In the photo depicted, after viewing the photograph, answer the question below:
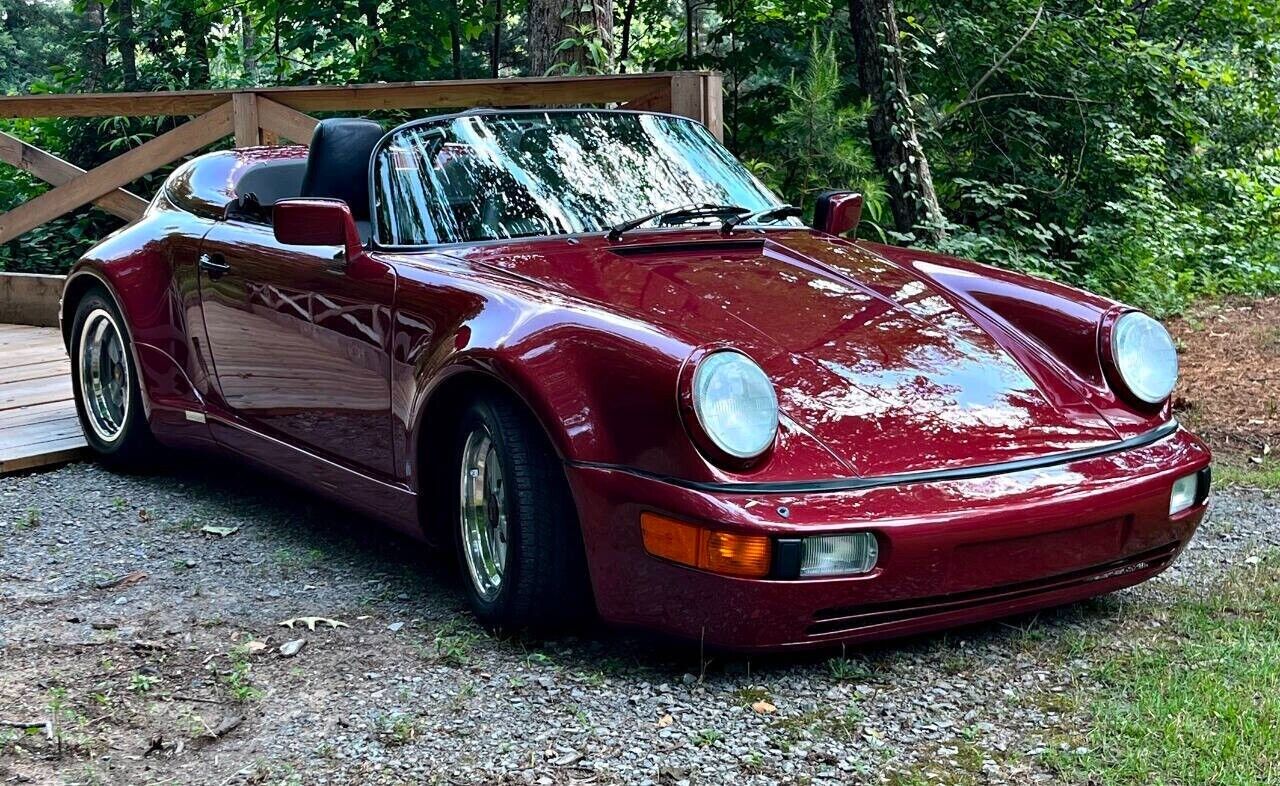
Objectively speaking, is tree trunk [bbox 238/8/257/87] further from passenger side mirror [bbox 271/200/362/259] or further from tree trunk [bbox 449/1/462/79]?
passenger side mirror [bbox 271/200/362/259]

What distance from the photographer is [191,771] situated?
268cm

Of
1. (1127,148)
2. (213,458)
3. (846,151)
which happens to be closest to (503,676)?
(213,458)

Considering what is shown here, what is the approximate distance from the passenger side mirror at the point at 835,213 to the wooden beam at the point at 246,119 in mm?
4383

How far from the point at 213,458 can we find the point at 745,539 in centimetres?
282

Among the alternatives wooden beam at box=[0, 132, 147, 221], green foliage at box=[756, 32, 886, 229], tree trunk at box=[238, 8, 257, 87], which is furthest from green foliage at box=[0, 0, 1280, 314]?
wooden beam at box=[0, 132, 147, 221]

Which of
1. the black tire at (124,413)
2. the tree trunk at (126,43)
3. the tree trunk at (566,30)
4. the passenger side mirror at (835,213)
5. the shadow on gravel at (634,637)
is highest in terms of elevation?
→ the tree trunk at (126,43)

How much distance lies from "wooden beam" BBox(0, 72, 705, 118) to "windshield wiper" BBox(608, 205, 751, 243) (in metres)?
1.96

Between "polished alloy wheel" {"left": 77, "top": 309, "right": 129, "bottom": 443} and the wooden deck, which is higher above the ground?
"polished alloy wheel" {"left": 77, "top": 309, "right": 129, "bottom": 443}

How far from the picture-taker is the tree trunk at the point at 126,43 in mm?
13047

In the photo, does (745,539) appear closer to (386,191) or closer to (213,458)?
(386,191)

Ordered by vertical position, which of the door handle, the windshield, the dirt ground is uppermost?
the windshield

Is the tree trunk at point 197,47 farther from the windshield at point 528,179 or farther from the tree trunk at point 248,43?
the windshield at point 528,179

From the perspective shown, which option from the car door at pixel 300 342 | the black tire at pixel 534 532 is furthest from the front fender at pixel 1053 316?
the car door at pixel 300 342

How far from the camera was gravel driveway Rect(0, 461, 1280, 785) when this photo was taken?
268cm
